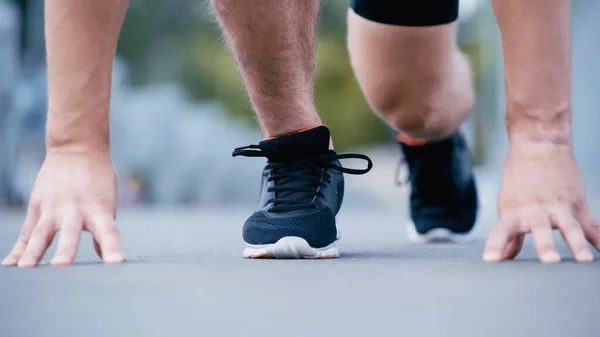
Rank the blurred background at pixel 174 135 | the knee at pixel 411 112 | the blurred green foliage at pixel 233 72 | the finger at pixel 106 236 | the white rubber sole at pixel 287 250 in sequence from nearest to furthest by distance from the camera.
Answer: the finger at pixel 106 236 < the white rubber sole at pixel 287 250 < the knee at pixel 411 112 < the blurred background at pixel 174 135 < the blurred green foliage at pixel 233 72

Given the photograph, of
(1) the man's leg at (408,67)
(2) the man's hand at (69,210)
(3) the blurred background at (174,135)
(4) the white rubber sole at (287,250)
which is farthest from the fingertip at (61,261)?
(3) the blurred background at (174,135)

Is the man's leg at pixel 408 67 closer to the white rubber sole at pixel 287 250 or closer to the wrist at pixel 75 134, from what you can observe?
the white rubber sole at pixel 287 250

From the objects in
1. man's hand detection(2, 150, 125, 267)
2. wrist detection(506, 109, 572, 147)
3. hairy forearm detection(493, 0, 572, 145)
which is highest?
hairy forearm detection(493, 0, 572, 145)

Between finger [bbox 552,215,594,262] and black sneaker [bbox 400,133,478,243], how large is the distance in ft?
3.04

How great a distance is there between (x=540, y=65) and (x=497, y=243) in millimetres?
297

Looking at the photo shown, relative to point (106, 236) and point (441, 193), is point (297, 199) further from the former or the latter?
point (441, 193)

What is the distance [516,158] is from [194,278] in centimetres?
56

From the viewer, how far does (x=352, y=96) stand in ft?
59.6

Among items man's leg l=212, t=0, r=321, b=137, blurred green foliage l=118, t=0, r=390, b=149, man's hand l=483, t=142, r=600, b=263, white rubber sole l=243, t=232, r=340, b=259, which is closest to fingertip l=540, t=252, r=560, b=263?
man's hand l=483, t=142, r=600, b=263

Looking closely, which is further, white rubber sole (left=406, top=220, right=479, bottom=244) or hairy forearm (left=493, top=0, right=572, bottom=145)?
white rubber sole (left=406, top=220, right=479, bottom=244)

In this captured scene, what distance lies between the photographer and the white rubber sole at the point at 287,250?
1330mm

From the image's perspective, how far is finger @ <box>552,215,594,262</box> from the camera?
3.69 ft

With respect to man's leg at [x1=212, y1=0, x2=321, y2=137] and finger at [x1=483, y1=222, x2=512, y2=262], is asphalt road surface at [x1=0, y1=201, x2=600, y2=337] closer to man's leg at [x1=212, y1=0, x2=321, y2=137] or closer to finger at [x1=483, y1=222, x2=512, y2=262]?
finger at [x1=483, y1=222, x2=512, y2=262]

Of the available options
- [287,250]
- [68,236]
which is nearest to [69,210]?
[68,236]
